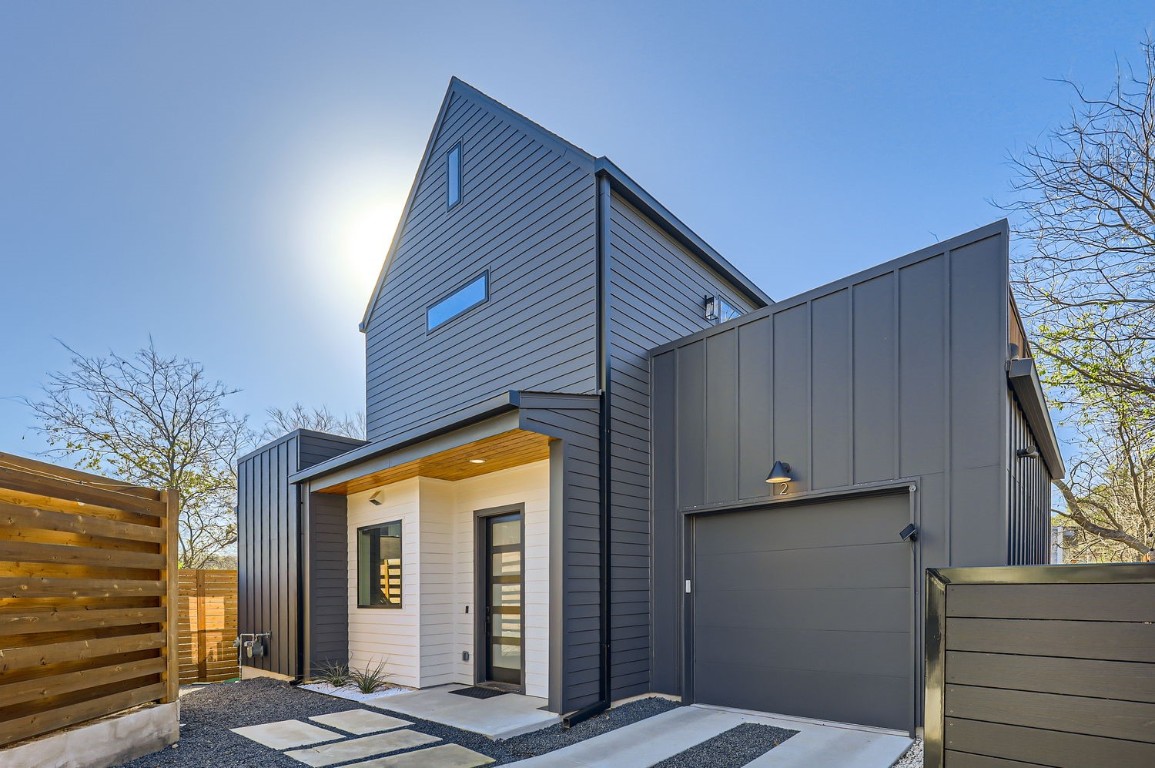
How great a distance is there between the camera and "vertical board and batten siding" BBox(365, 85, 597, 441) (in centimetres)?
711

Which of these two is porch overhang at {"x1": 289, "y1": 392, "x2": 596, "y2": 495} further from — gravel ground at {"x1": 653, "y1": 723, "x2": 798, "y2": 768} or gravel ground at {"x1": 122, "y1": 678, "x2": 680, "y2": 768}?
gravel ground at {"x1": 653, "y1": 723, "x2": 798, "y2": 768}

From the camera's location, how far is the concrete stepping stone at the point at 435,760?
15.2ft

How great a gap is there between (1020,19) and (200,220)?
15103 mm

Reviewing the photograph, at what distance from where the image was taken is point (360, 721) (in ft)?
19.4

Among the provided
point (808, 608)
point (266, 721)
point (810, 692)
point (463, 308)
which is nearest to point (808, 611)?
point (808, 608)

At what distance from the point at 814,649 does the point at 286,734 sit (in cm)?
434

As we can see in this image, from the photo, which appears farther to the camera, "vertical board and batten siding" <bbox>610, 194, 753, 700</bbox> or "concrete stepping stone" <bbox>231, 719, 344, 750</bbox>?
"vertical board and batten siding" <bbox>610, 194, 753, 700</bbox>

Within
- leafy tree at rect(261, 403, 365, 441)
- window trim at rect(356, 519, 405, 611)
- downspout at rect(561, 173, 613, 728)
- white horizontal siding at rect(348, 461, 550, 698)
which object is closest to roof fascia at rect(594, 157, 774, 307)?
downspout at rect(561, 173, 613, 728)

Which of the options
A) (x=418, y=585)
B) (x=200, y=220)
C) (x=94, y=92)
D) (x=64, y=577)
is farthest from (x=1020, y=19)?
(x=200, y=220)

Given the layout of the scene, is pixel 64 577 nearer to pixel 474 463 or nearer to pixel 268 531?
pixel 474 463

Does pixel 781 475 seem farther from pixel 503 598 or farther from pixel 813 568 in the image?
pixel 503 598

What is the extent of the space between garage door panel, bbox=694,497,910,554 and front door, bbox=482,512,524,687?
191 centimetres

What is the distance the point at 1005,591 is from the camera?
2.26 meters

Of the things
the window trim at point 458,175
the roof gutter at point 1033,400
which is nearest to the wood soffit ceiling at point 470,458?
the roof gutter at point 1033,400
